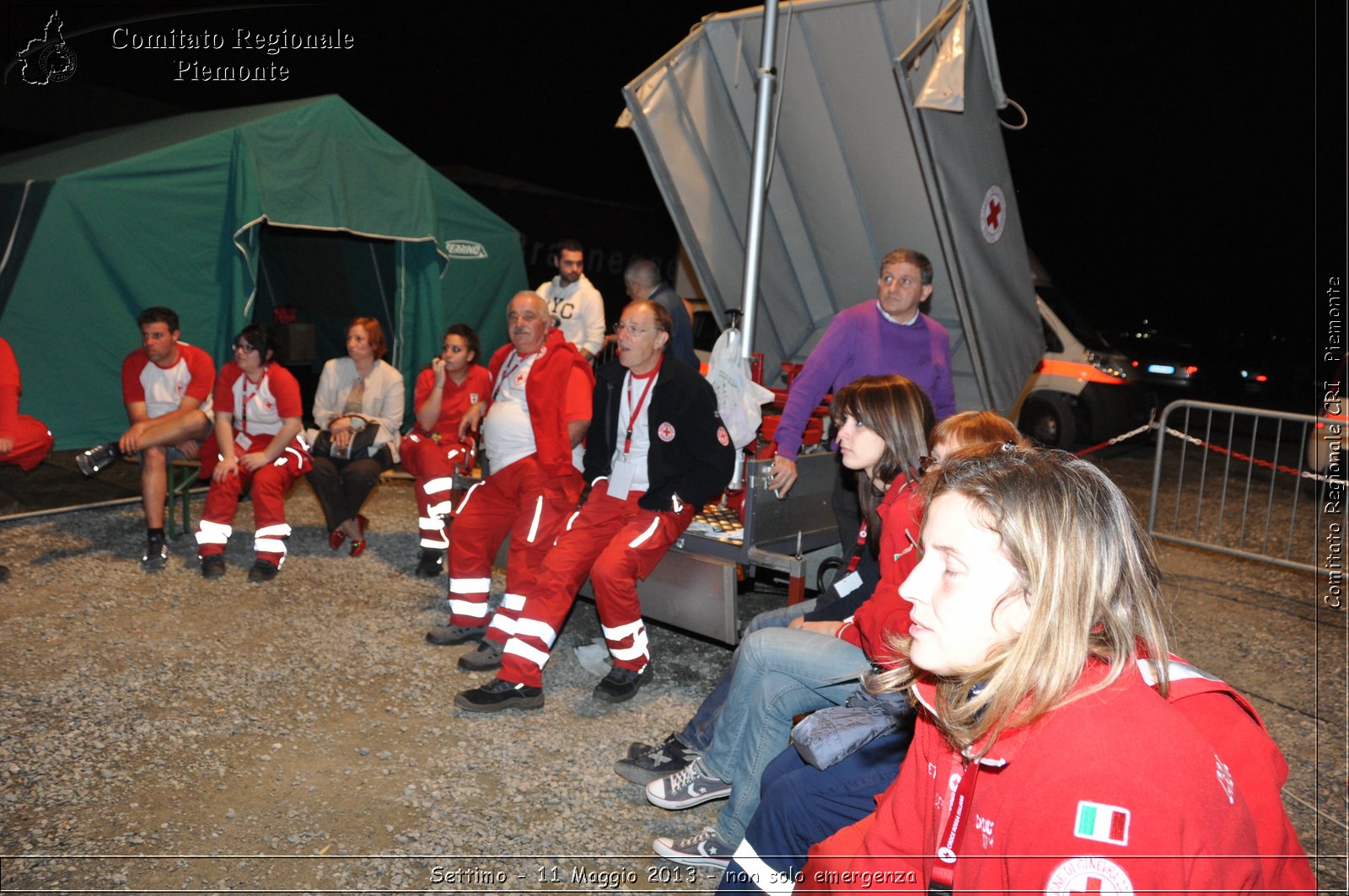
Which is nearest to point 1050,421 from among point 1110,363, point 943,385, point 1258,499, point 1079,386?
point 1079,386

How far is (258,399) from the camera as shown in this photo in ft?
20.2

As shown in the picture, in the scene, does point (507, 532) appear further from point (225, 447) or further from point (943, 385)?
point (943, 385)

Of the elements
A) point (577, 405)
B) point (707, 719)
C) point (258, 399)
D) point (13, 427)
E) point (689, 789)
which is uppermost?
point (577, 405)

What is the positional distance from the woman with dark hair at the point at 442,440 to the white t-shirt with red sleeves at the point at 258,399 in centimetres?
81

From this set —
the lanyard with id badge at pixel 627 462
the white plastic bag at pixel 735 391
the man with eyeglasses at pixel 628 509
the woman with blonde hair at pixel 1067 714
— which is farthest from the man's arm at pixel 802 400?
the woman with blonde hair at pixel 1067 714

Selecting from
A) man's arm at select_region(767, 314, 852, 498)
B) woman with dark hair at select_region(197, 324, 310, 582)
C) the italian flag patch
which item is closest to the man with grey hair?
man's arm at select_region(767, 314, 852, 498)

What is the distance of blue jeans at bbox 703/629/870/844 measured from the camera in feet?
9.68

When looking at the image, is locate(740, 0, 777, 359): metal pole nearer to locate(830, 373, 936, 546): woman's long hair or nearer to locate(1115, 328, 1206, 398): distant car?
locate(830, 373, 936, 546): woman's long hair

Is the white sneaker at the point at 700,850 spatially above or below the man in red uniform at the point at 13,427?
below

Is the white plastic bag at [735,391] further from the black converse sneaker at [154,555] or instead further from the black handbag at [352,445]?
the black converse sneaker at [154,555]

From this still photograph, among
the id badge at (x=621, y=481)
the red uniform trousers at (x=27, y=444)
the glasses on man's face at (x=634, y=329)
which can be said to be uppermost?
the glasses on man's face at (x=634, y=329)

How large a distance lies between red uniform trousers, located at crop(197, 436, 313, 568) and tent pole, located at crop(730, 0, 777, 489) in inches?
114

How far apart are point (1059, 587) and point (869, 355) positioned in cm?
344

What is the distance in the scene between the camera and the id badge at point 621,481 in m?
4.49
